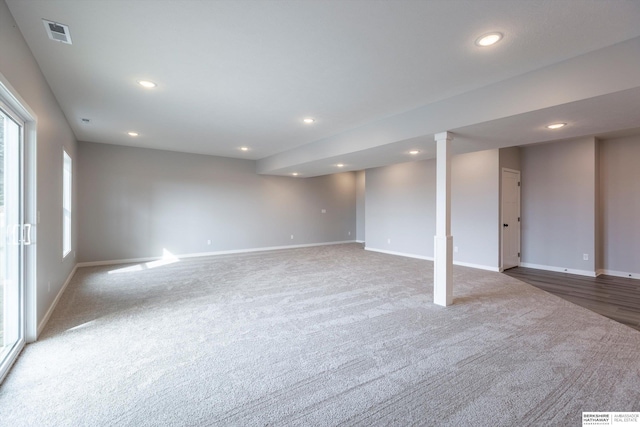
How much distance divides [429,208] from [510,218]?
1.63 metres

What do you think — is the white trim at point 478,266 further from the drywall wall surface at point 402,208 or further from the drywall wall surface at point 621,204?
the drywall wall surface at point 621,204

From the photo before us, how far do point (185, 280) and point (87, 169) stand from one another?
11.9ft

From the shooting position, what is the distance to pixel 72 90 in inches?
137

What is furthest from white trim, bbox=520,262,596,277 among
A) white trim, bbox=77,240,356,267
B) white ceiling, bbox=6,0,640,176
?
white trim, bbox=77,240,356,267

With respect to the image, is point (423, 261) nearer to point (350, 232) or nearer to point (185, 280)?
point (350, 232)

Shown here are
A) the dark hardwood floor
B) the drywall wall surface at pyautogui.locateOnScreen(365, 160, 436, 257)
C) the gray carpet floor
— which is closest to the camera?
the gray carpet floor

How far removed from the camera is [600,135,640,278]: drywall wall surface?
5.31 metres

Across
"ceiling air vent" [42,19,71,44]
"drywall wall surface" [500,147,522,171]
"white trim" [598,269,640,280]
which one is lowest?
"white trim" [598,269,640,280]

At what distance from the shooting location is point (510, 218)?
242 inches

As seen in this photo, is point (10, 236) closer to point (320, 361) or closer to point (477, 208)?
point (320, 361)

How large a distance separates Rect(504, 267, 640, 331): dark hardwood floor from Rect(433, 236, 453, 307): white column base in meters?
1.74

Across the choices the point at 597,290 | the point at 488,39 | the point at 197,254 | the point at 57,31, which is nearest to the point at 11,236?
the point at 57,31

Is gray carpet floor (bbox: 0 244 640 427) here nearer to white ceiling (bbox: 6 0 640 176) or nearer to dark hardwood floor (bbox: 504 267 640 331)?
dark hardwood floor (bbox: 504 267 640 331)

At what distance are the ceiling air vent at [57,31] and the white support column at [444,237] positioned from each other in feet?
12.8
